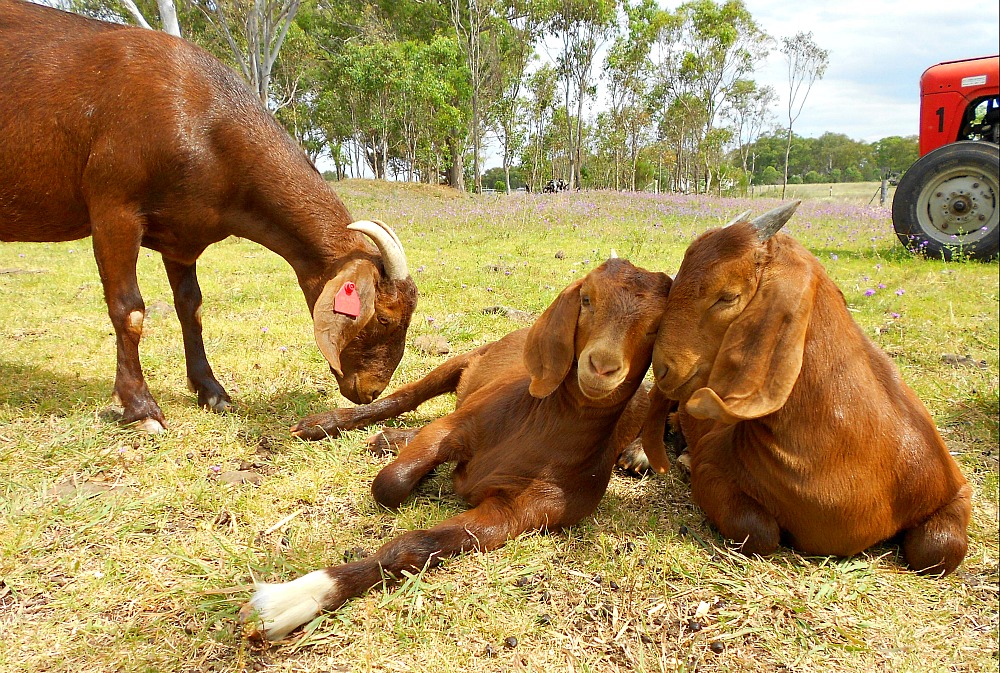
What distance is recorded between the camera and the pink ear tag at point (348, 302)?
11.3 feet

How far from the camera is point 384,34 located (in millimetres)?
31953

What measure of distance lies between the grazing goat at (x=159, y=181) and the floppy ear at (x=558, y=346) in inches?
53.6

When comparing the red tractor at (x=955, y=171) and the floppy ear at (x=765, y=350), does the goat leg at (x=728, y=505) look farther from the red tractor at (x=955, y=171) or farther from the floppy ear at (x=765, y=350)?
the red tractor at (x=955, y=171)

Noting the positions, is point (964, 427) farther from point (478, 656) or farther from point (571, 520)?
point (478, 656)

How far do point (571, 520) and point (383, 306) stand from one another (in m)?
1.68

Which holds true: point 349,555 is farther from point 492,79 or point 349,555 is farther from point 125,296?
point 492,79

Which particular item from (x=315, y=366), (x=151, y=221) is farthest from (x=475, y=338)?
(x=151, y=221)

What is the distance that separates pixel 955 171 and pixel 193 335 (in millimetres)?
8669

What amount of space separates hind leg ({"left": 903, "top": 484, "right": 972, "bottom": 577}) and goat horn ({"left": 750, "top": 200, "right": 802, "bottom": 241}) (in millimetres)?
1283

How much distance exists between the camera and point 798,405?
2.31 m

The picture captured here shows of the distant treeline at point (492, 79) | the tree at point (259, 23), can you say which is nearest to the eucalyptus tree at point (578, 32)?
the distant treeline at point (492, 79)

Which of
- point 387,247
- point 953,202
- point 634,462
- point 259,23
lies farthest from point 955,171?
point 259,23

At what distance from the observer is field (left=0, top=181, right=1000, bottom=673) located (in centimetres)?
210

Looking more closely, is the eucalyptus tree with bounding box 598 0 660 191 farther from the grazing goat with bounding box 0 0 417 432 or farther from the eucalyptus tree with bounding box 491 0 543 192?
the grazing goat with bounding box 0 0 417 432
